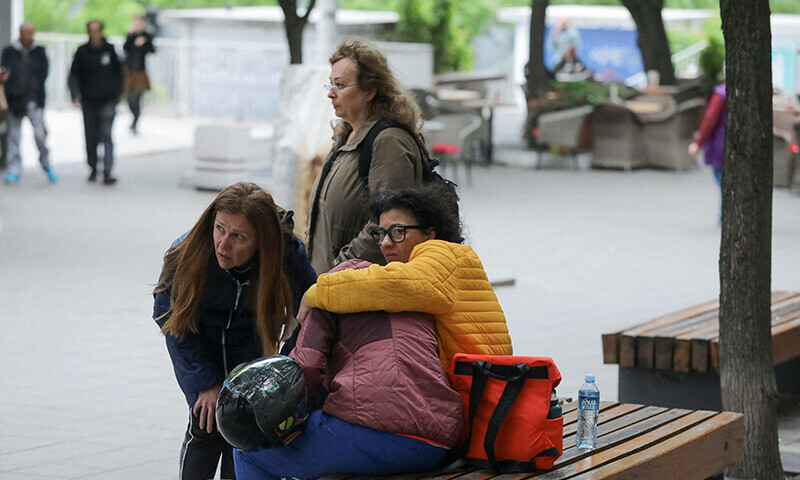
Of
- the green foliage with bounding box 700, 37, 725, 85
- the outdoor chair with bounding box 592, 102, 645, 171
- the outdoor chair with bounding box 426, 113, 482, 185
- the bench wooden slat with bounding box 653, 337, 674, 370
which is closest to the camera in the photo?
the bench wooden slat with bounding box 653, 337, 674, 370

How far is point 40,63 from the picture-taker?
619 inches

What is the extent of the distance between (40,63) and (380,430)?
12971 millimetres

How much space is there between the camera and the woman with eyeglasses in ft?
16.1

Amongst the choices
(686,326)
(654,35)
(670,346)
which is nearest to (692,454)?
(670,346)

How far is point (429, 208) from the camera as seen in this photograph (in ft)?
14.2

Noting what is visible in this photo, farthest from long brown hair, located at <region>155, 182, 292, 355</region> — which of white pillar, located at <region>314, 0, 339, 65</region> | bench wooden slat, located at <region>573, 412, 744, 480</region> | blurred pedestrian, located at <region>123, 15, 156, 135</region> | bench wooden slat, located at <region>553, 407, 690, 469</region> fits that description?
blurred pedestrian, located at <region>123, 15, 156, 135</region>

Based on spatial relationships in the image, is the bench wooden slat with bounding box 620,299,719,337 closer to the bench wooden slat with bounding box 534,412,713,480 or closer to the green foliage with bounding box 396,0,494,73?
the bench wooden slat with bounding box 534,412,713,480

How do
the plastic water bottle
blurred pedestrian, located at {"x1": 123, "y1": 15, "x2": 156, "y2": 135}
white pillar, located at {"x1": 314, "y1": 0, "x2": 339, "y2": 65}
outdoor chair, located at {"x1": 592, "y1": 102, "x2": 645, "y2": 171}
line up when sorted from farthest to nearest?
blurred pedestrian, located at {"x1": 123, "y1": 15, "x2": 156, "y2": 135} < outdoor chair, located at {"x1": 592, "y1": 102, "x2": 645, "y2": 171} < white pillar, located at {"x1": 314, "y1": 0, "x2": 339, "y2": 65} < the plastic water bottle

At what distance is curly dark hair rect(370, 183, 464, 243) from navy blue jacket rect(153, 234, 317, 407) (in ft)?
1.19

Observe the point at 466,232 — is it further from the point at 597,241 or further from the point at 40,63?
the point at 40,63

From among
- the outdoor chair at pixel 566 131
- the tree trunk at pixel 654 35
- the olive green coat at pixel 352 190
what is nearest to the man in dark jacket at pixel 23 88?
the outdoor chair at pixel 566 131

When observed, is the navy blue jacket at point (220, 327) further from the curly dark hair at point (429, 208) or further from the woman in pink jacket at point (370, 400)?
the woman in pink jacket at point (370, 400)

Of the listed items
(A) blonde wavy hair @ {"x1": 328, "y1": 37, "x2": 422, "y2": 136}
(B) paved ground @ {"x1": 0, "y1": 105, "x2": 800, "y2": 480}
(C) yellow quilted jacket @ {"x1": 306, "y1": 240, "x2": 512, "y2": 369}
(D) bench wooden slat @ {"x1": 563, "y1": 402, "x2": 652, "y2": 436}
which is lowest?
(B) paved ground @ {"x1": 0, "y1": 105, "x2": 800, "y2": 480}

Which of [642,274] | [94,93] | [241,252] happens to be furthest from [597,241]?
[241,252]
